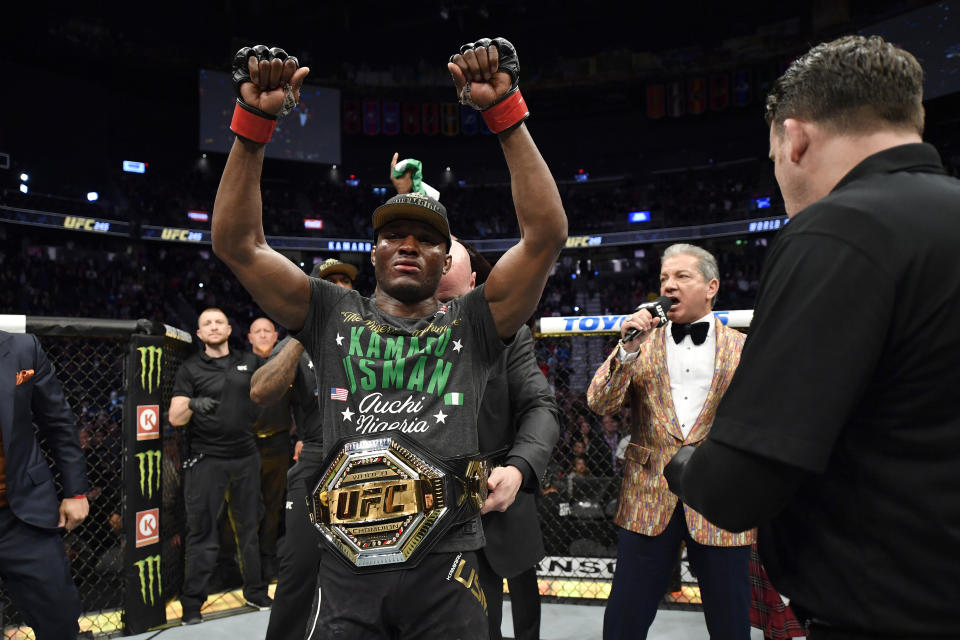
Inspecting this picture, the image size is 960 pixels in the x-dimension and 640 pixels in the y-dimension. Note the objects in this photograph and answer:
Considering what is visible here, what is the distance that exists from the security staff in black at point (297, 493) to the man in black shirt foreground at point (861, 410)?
1649 millimetres

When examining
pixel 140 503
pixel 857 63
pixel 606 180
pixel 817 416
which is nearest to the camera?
pixel 817 416

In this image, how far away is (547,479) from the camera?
504cm

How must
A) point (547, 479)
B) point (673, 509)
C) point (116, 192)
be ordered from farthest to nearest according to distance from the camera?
point (116, 192)
point (547, 479)
point (673, 509)

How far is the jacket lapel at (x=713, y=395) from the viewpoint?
2.36m

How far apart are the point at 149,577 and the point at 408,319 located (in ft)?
8.79

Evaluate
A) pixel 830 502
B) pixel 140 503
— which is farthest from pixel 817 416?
pixel 140 503

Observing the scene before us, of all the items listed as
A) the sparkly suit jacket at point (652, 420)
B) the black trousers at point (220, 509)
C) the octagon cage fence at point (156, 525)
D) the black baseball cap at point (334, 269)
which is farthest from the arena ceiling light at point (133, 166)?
the sparkly suit jacket at point (652, 420)

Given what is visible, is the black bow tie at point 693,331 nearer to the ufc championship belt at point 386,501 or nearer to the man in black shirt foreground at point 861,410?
the ufc championship belt at point 386,501

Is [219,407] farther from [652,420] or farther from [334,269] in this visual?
[652,420]

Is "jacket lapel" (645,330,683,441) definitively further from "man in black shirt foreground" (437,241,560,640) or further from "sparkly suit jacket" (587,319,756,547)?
"man in black shirt foreground" (437,241,560,640)

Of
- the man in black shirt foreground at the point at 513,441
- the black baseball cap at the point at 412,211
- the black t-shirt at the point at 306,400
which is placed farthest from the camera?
the black t-shirt at the point at 306,400

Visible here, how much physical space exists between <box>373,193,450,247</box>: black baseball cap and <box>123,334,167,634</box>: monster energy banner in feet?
8.06

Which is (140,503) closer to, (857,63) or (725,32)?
(857,63)

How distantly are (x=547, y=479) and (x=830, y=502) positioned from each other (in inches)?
166
